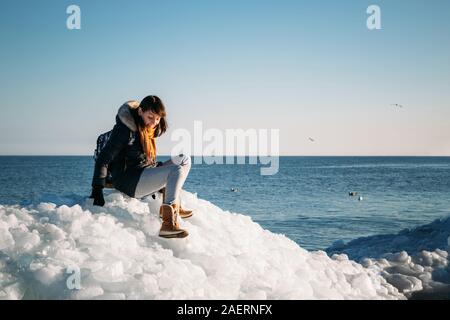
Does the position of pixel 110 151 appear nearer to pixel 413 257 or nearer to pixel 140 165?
pixel 140 165

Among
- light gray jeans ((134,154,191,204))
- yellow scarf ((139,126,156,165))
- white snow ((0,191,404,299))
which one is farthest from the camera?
yellow scarf ((139,126,156,165))

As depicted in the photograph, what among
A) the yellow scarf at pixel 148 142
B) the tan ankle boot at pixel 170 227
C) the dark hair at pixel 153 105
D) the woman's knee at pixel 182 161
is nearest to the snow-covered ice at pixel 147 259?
the tan ankle boot at pixel 170 227

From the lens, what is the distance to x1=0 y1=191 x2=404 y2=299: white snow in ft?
15.2

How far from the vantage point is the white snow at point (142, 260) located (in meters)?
4.64

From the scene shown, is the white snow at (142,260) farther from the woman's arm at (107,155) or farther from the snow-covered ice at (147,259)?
the woman's arm at (107,155)

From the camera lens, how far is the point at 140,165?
617 cm

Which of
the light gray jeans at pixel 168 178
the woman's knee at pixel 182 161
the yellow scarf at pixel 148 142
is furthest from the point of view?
the yellow scarf at pixel 148 142

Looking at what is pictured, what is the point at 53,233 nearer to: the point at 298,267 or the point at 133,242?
the point at 133,242

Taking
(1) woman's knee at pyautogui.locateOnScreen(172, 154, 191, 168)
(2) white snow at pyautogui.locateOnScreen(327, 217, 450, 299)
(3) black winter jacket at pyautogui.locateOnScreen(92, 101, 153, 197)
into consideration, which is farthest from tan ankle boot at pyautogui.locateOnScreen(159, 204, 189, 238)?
(2) white snow at pyautogui.locateOnScreen(327, 217, 450, 299)

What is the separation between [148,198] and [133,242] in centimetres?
142

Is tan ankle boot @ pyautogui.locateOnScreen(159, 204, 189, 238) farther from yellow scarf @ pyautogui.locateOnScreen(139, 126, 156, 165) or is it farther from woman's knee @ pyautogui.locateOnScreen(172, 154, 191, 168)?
yellow scarf @ pyautogui.locateOnScreen(139, 126, 156, 165)

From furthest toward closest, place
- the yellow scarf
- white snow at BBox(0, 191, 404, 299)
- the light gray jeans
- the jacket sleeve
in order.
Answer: the yellow scarf, the light gray jeans, the jacket sleeve, white snow at BBox(0, 191, 404, 299)

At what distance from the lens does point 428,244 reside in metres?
10.9
